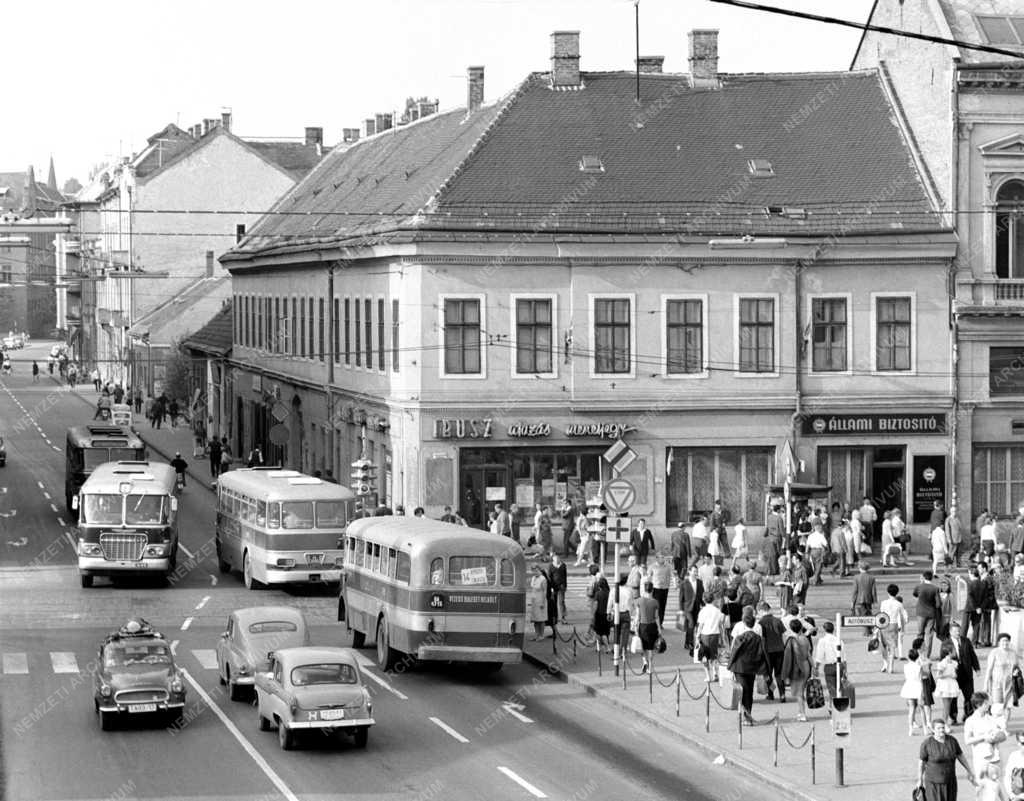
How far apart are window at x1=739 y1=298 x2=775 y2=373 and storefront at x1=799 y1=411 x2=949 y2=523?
6.57 ft

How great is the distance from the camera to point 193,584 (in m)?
46.4

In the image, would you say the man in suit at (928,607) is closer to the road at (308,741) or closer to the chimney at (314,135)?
the road at (308,741)

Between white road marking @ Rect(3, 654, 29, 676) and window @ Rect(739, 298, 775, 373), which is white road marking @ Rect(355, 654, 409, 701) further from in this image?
window @ Rect(739, 298, 775, 373)

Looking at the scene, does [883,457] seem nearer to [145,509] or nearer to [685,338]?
[685,338]

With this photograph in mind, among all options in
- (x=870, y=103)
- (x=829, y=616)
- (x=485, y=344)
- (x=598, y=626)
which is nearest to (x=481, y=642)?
(x=598, y=626)

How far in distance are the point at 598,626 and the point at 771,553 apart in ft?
39.2

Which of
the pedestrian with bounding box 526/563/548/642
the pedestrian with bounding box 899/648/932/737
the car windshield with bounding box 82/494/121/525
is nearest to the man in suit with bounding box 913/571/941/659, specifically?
the pedestrian with bounding box 899/648/932/737

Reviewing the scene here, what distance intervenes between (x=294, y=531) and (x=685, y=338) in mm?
13092

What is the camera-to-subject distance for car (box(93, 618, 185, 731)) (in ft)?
92.9

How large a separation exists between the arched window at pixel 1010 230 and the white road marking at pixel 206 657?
1022 inches

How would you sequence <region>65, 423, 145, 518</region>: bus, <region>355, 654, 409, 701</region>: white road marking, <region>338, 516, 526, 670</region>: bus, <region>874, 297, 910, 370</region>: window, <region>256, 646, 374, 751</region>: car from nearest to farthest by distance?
<region>256, 646, 374, 751</region>: car, <region>355, 654, 409, 701</region>: white road marking, <region>338, 516, 526, 670</region>: bus, <region>874, 297, 910, 370</region>: window, <region>65, 423, 145, 518</region>: bus

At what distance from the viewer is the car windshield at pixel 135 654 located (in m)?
28.6

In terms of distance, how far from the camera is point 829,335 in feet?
171

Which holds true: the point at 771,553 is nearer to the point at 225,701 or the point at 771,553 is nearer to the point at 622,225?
the point at 622,225
